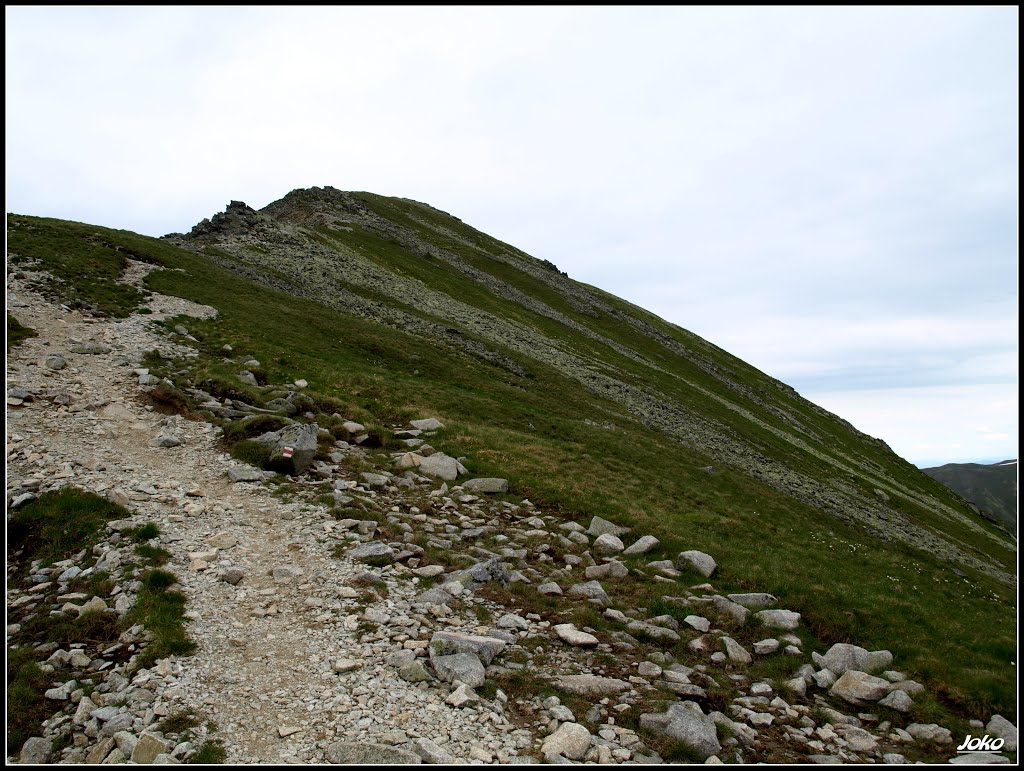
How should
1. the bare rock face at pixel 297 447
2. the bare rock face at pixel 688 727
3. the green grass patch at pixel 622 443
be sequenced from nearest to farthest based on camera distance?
the bare rock face at pixel 688 727, the green grass patch at pixel 622 443, the bare rock face at pixel 297 447

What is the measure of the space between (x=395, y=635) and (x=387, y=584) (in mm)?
2205

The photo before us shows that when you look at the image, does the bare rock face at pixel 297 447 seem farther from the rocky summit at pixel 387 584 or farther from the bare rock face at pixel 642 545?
→ the bare rock face at pixel 642 545

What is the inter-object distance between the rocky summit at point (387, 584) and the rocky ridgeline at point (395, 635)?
0.06m

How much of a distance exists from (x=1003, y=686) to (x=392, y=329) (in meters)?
47.3

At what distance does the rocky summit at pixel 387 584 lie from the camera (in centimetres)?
870

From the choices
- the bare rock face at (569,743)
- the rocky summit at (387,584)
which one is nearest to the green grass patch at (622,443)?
the rocky summit at (387,584)

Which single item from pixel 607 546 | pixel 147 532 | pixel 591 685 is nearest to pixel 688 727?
pixel 591 685

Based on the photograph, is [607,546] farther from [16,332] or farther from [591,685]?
[16,332]

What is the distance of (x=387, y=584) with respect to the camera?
12.8m

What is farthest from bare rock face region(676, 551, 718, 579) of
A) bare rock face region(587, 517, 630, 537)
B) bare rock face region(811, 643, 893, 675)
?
bare rock face region(811, 643, 893, 675)

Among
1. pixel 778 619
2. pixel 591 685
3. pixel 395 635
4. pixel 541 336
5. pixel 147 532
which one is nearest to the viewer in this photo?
pixel 591 685

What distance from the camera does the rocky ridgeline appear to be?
329 inches

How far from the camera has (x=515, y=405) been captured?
130ft

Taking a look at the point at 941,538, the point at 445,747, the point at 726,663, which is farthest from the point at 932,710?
the point at 941,538
